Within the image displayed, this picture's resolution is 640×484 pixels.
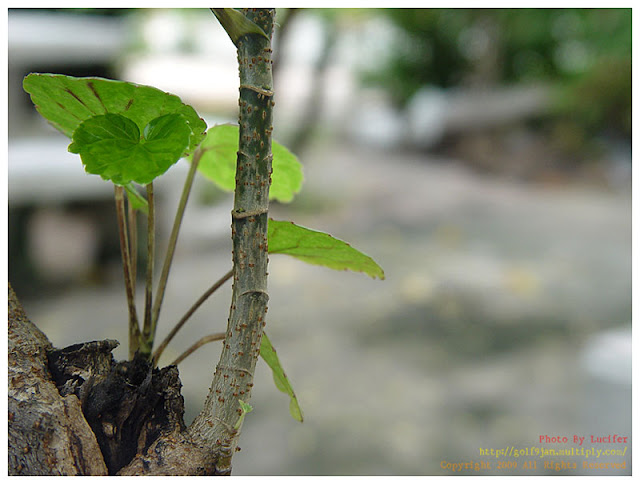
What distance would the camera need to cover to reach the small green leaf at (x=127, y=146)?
189 millimetres

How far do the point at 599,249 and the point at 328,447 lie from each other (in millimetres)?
1293

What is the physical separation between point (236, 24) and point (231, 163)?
0.09m

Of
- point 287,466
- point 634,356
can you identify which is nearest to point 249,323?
point 634,356

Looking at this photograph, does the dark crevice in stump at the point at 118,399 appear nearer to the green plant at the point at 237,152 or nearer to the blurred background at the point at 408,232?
the green plant at the point at 237,152

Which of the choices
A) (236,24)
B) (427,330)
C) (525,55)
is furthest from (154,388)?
(525,55)

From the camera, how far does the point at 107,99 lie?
196mm

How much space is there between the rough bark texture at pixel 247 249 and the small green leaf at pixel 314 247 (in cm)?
2

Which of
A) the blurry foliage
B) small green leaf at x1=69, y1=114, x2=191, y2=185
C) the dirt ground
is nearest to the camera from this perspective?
small green leaf at x1=69, y1=114, x2=191, y2=185

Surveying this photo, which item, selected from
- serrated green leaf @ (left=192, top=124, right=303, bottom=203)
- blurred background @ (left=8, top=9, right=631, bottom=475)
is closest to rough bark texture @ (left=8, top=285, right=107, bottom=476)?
serrated green leaf @ (left=192, top=124, right=303, bottom=203)

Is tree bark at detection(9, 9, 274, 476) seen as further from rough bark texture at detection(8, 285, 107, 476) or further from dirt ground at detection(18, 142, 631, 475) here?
dirt ground at detection(18, 142, 631, 475)

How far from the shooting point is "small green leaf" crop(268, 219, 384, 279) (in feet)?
0.74

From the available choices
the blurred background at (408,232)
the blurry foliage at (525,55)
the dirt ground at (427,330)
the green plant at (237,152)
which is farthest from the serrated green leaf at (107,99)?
the blurry foliage at (525,55)

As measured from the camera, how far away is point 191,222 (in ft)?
6.42

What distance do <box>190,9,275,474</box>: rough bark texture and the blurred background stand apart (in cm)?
47
